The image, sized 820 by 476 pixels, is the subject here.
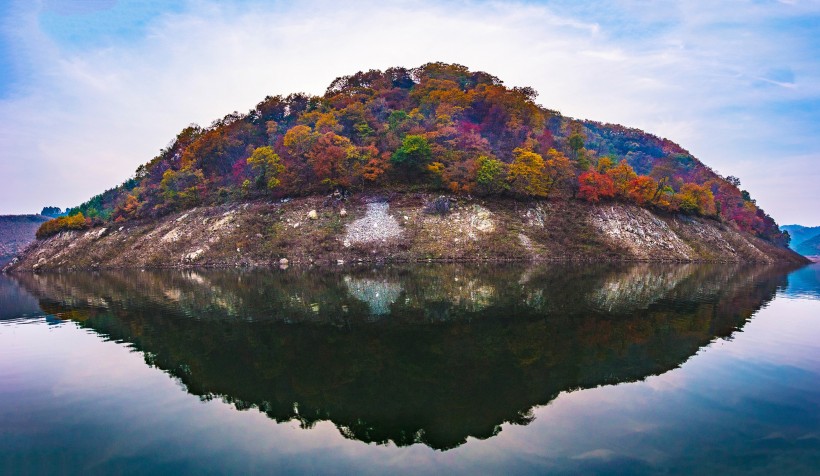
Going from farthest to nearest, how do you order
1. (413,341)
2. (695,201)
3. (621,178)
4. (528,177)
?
(695,201), (621,178), (528,177), (413,341)

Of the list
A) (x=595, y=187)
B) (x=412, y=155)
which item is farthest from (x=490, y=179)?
(x=595, y=187)

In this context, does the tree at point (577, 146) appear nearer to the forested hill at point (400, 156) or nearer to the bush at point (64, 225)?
the forested hill at point (400, 156)

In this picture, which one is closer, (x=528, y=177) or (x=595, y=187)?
(x=528, y=177)

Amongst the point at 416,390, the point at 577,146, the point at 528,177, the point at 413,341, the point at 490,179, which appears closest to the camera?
the point at 416,390

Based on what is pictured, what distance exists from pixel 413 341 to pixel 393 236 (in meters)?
57.8

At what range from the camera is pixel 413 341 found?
Answer: 2145 centimetres

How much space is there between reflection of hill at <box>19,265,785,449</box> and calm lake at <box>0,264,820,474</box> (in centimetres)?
13

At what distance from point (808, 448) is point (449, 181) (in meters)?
78.8

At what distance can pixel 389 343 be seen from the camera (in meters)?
21.1

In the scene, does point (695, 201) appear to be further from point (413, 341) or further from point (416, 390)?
point (416, 390)

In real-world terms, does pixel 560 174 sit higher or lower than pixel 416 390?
higher

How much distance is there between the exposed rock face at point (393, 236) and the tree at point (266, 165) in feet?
20.1

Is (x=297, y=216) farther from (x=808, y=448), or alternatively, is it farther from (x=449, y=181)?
(x=808, y=448)

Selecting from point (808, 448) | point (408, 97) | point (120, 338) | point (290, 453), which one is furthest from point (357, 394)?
point (408, 97)
